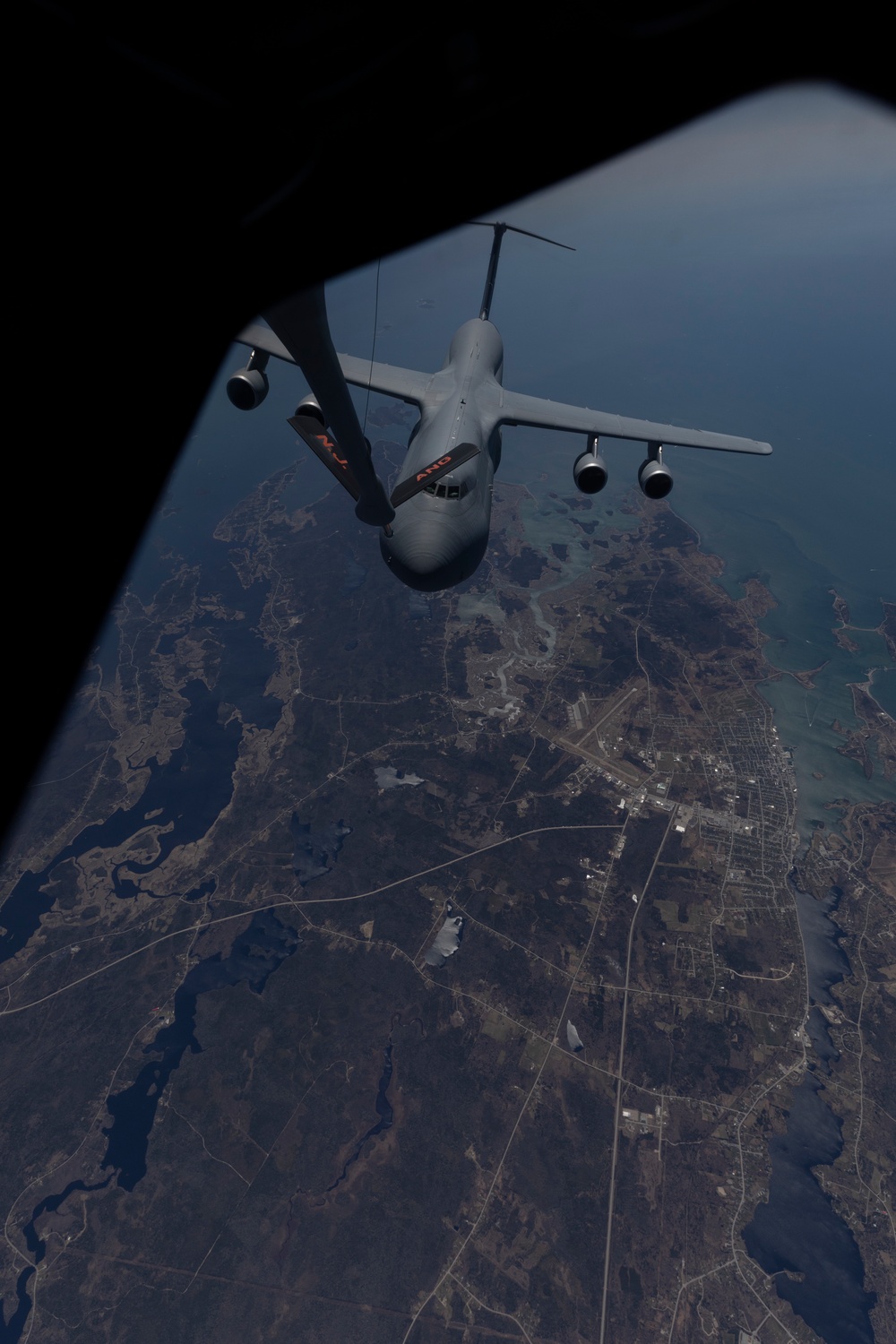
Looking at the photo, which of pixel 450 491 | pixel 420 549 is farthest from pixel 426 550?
pixel 450 491

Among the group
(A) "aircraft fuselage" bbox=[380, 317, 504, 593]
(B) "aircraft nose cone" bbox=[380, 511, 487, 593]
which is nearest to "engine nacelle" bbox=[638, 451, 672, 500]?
(A) "aircraft fuselage" bbox=[380, 317, 504, 593]

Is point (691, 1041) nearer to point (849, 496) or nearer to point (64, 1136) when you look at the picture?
point (64, 1136)

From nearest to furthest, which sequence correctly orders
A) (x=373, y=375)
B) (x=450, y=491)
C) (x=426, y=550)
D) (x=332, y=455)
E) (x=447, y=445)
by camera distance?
(x=332, y=455), (x=426, y=550), (x=450, y=491), (x=447, y=445), (x=373, y=375)

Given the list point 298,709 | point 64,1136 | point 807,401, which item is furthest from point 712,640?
point 807,401

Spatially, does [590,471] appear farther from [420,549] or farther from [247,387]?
[247,387]

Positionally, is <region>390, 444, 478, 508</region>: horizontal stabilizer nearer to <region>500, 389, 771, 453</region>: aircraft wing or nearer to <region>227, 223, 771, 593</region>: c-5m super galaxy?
<region>227, 223, 771, 593</region>: c-5m super galaxy

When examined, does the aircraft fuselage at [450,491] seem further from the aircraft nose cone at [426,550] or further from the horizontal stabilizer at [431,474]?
the horizontal stabilizer at [431,474]
